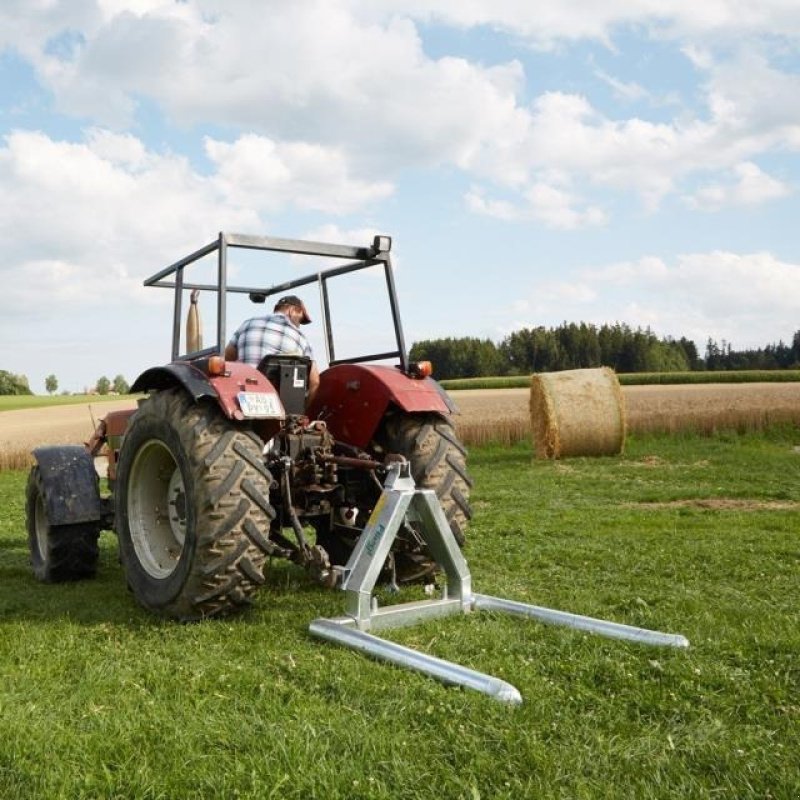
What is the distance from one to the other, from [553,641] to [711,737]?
44.5 inches

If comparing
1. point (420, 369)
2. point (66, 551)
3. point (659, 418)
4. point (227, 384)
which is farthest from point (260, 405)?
point (659, 418)

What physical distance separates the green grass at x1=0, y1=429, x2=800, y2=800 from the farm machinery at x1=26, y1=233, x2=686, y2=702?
0.18m

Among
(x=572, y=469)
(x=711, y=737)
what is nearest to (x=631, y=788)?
(x=711, y=737)

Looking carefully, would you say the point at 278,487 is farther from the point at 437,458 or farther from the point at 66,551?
the point at 66,551

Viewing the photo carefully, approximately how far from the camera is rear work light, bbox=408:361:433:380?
5453 millimetres

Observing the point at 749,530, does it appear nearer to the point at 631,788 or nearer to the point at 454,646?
the point at 454,646

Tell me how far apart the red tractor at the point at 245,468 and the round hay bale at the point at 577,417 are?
33.1ft

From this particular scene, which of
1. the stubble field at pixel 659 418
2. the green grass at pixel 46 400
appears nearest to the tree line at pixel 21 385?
the green grass at pixel 46 400

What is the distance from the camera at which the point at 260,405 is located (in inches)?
182

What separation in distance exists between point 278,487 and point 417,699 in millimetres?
1981

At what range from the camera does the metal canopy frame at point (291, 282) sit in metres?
5.04

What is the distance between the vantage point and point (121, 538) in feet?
17.5

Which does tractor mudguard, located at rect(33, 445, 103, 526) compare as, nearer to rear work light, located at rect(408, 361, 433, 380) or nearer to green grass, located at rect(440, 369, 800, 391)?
rear work light, located at rect(408, 361, 433, 380)

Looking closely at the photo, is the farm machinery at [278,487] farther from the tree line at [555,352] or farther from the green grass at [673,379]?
the tree line at [555,352]
